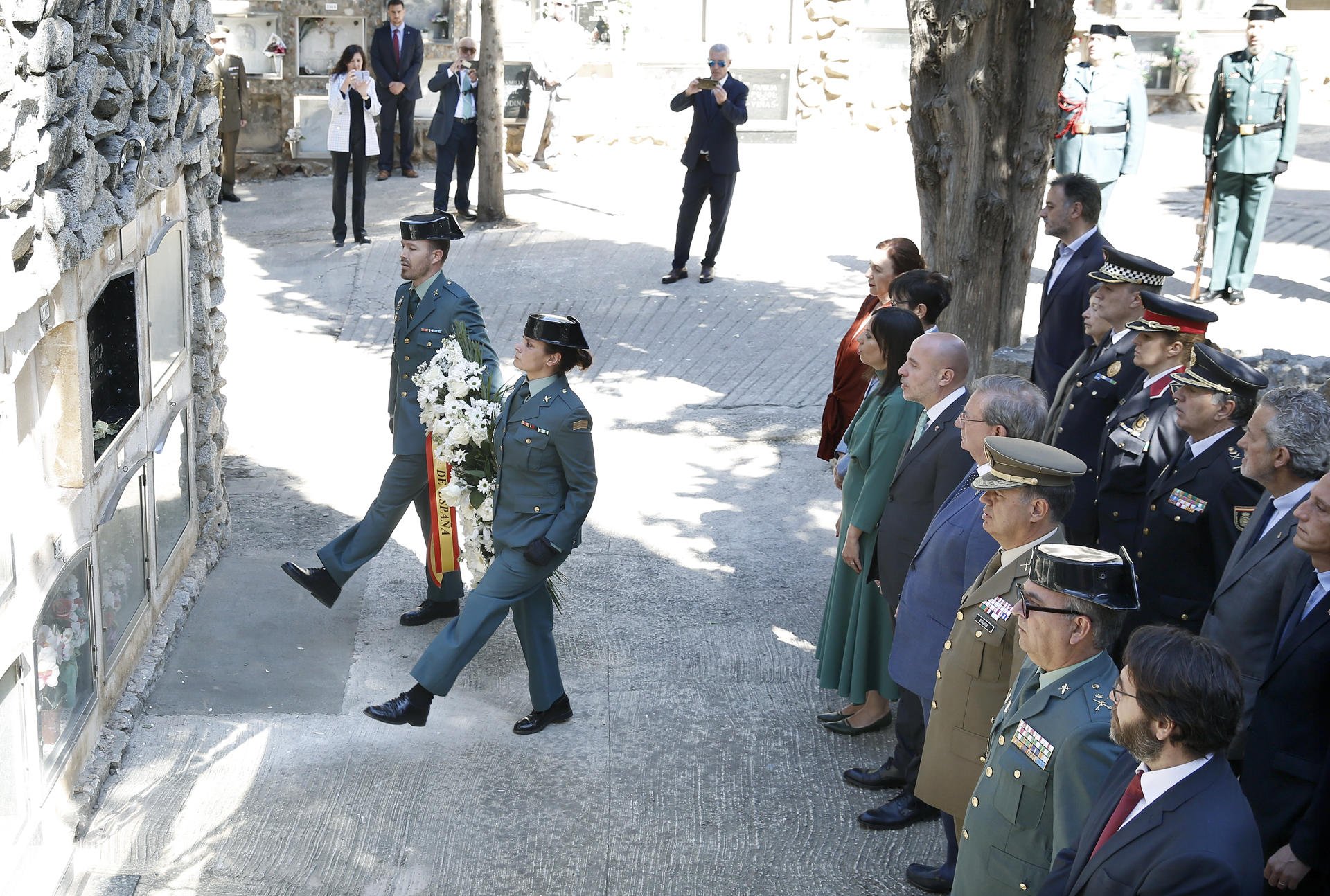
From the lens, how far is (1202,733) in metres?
2.75

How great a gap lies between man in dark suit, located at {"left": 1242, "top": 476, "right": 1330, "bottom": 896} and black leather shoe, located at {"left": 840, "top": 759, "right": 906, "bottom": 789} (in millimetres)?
1682

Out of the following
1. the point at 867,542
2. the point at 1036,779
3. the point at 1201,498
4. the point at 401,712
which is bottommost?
the point at 401,712

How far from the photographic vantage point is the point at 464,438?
19.7ft

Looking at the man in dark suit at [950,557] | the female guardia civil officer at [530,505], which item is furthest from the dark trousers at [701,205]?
the man in dark suit at [950,557]

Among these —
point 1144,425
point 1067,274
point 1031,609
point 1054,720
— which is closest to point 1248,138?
point 1067,274

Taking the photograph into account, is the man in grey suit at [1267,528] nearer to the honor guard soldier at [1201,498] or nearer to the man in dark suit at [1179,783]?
the honor guard soldier at [1201,498]

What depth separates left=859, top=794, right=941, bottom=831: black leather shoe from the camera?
→ 496 cm

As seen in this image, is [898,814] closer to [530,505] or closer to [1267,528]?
[1267,528]

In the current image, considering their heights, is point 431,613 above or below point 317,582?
below

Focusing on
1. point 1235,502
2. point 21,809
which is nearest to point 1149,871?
point 1235,502

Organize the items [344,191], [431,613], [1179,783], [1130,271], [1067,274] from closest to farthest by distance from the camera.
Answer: [1179,783], [1130,271], [431,613], [1067,274], [344,191]

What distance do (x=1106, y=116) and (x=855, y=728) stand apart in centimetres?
816

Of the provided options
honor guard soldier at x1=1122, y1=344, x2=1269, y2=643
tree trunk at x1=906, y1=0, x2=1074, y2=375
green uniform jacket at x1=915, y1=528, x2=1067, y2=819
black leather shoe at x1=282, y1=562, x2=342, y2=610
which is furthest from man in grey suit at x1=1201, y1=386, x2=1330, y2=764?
black leather shoe at x1=282, y1=562, x2=342, y2=610

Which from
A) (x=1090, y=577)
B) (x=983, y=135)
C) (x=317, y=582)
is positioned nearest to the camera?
(x=1090, y=577)
